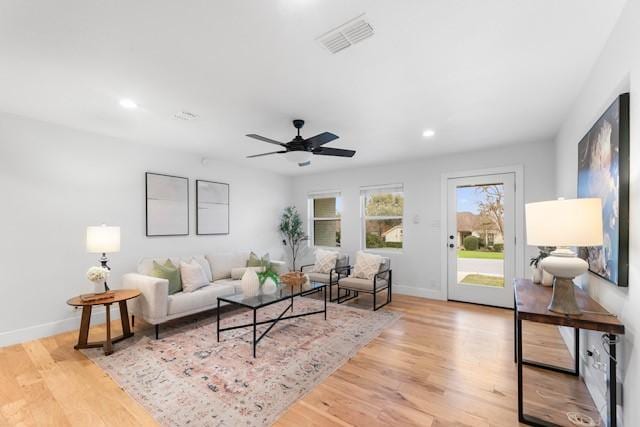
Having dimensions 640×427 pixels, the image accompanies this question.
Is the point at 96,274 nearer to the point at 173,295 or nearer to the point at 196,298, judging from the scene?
the point at 173,295

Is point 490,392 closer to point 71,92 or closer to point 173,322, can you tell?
point 173,322

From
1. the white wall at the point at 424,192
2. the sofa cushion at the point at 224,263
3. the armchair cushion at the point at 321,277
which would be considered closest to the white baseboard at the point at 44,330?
the sofa cushion at the point at 224,263

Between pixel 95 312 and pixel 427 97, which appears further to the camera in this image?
pixel 95 312

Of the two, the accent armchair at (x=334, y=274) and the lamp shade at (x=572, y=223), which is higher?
the lamp shade at (x=572, y=223)

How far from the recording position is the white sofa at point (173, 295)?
320 cm

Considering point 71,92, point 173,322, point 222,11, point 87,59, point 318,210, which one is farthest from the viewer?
point 318,210

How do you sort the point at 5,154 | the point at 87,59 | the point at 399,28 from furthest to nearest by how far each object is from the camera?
1. the point at 5,154
2. the point at 87,59
3. the point at 399,28

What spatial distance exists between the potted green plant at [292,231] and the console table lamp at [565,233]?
494cm

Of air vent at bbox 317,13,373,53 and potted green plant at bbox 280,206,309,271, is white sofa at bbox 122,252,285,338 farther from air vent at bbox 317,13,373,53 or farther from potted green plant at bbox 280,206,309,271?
air vent at bbox 317,13,373,53

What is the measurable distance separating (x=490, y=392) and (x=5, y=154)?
203 inches

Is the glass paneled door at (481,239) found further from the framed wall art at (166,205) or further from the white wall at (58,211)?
the white wall at (58,211)

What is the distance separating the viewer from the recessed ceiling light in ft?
8.87

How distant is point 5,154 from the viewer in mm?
3035

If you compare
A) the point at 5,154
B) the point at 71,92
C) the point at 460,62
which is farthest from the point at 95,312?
the point at 460,62
